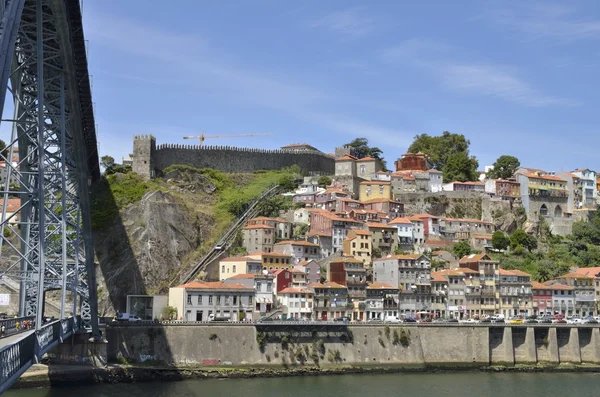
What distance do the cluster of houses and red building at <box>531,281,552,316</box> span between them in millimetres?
81

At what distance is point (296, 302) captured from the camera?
56219 mm

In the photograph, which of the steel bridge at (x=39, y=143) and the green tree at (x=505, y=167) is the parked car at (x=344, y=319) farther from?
the green tree at (x=505, y=167)

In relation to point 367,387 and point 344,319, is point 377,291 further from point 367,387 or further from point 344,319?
point 367,387

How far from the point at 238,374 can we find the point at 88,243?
42.1 ft

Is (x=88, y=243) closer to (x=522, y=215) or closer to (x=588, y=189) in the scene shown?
(x=522, y=215)

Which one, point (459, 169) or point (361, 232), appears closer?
point (361, 232)

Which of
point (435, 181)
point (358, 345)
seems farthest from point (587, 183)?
point (358, 345)

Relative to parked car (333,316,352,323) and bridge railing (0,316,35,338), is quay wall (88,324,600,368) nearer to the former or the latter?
parked car (333,316,352,323)

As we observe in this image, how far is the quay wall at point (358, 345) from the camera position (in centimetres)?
4766

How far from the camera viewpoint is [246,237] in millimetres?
65188

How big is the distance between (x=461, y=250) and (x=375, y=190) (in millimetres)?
12655

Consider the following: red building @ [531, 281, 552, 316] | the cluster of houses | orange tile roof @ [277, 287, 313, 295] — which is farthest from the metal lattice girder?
red building @ [531, 281, 552, 316]

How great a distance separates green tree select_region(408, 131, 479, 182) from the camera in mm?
87312

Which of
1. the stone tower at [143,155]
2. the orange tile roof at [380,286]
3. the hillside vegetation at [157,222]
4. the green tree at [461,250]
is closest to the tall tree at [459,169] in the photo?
the green tree at [461,250]
